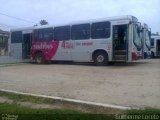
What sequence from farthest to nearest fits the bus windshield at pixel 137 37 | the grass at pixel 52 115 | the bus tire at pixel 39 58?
the bus tire at pixel 39 58, the bus windshield at pixel 137 37, the grass at pixel 52 115

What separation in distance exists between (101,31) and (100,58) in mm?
1705

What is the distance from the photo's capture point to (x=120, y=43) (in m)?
20.1

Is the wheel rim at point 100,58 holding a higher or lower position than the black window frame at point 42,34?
lower

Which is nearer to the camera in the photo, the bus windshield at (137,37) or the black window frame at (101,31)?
the bus windshield at (137,37)

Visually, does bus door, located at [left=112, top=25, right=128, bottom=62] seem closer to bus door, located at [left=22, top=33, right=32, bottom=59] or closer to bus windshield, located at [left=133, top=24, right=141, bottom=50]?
bus windshield, located at [left=133, top=24, right=141, bottom=50]

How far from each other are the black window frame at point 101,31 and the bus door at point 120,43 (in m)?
0.45

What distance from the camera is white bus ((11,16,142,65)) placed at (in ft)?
65.1

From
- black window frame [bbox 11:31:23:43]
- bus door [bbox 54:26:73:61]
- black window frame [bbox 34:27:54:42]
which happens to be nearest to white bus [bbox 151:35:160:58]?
bus door [bbox 54:26:73:61]

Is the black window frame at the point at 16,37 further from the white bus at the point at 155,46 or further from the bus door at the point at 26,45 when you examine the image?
the white bus at the point at 155,46

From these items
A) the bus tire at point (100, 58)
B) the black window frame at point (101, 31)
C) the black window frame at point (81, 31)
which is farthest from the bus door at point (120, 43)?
the black window frame at point (81, 31)

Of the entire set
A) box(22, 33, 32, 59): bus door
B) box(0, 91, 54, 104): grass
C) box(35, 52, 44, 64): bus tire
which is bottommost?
box(0, 91, 54, 104): grass


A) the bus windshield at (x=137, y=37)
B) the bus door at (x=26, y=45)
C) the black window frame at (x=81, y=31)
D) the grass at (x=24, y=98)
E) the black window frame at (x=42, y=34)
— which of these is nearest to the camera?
the grass at (x=24, y=98)

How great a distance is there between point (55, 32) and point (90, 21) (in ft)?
11.1

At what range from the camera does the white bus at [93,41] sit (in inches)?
781
